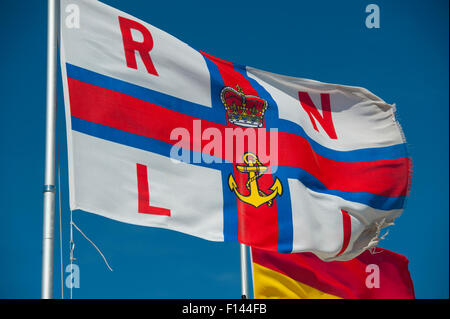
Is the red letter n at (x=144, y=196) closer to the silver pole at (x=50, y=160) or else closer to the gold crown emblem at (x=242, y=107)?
the silver pole at (x=50, y=160)

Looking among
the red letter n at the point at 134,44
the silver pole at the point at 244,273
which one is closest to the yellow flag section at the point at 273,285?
the silver pole at the point at 244,273

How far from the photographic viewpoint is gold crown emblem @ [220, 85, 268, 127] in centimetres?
957

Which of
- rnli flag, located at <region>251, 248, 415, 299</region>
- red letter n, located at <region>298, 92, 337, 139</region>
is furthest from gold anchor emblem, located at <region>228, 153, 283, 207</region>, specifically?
rnli flag, located at <region>251, 248, 415, 299</region>

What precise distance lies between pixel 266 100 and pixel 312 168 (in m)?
1.21

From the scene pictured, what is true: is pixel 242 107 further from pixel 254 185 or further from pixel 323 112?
pixel 323 112

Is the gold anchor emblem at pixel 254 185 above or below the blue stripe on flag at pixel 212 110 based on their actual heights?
below

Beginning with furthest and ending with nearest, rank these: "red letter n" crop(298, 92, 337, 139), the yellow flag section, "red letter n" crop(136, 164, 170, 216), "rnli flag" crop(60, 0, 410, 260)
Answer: the yellow flag section < "red letter n" crop(298, 92, 337, 139) < "red letter n" crop(136, 164, 170, 216) < "rnli flag" crop(60, 0, 410, 260)

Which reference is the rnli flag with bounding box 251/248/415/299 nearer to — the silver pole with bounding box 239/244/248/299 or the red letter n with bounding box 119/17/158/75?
the silver pole with bounding box 239/244/248/299

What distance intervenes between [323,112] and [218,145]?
3.01m

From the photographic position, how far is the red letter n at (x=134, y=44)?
27.6ft

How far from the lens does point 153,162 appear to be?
8125 mm

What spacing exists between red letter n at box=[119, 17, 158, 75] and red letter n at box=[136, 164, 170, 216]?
131 cm

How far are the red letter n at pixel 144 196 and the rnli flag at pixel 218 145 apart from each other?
1cm

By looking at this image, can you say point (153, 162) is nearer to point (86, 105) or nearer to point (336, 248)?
point (86, 105)
